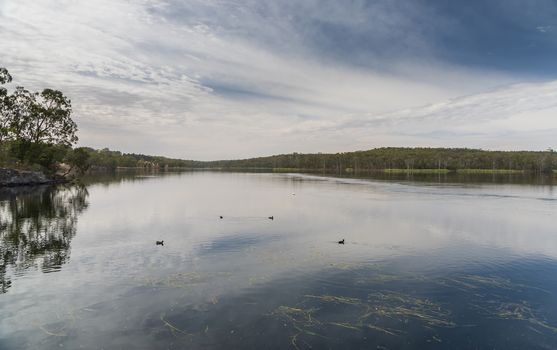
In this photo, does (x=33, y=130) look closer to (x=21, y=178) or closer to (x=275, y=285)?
(x=21, y=178)

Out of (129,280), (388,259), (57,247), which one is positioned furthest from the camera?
(57,247)

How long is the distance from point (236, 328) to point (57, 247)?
19.4 meters

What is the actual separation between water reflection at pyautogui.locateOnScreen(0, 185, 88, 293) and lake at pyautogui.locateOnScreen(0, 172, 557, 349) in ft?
0.61

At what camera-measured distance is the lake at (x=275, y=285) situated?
13.3 meters

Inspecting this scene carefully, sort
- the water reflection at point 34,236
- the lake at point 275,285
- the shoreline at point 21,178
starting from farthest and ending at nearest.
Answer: the shoreline at point 21,178
the water reflection at point 34,236
the lake at point 275,285

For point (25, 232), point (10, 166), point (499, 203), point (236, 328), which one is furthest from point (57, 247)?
point (10, 166)

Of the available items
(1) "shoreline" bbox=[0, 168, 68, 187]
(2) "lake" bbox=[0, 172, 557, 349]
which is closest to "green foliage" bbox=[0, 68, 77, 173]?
(1) "shoreline" bbox=[0, 168, 68, 187]

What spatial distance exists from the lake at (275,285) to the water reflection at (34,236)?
19 centimetres

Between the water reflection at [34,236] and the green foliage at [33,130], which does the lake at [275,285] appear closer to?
the water reflection at [34,236]

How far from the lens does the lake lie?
13.3m

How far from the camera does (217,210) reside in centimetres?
4891

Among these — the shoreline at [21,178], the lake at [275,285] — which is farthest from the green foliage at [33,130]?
the lake at [275,285]

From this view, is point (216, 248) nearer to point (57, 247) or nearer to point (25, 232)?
point (57, 247)

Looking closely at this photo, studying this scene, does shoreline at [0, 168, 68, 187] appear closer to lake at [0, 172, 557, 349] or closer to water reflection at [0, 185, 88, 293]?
water reflection at [0, 185, 88, 293]
